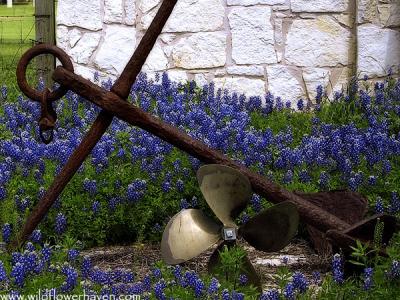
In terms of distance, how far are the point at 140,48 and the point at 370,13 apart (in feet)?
10.7

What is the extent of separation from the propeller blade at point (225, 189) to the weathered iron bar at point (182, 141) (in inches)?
1.3

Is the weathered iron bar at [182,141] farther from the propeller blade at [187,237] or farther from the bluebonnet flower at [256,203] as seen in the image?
the bluebonnet flower at [256,203]

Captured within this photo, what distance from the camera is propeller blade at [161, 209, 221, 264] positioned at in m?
3.33

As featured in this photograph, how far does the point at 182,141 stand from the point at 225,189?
248 millimetres

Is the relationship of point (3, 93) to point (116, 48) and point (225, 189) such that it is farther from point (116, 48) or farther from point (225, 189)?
point (225, 189)

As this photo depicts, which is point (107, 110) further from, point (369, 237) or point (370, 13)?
point (370, 13)

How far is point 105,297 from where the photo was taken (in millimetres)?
3010

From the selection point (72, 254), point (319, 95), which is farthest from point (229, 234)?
point (319, 95)

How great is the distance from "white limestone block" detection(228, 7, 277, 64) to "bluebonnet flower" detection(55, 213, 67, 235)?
9.57 ft

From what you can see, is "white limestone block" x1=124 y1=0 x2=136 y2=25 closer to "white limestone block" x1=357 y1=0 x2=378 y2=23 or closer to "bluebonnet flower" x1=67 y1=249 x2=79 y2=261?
"white limestone block" x1=357 y1=0 x2=378 y2=23

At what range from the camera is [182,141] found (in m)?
3.31

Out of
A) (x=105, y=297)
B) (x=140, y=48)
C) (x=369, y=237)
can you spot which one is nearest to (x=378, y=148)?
(x=369, y=237)

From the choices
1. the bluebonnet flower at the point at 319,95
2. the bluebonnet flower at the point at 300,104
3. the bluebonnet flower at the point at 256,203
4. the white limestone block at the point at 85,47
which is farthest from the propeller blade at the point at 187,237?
the white limestone block at the point at 85,47

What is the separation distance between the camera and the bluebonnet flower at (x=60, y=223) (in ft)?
12.5
